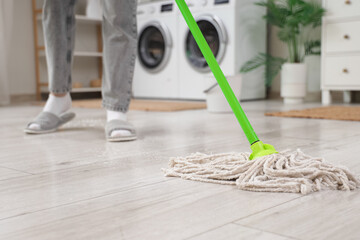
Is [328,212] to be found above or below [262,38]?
below

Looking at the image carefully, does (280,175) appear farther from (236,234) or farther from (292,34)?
(292,34)

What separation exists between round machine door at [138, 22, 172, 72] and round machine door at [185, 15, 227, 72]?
264mm

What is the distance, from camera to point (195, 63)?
3451mm

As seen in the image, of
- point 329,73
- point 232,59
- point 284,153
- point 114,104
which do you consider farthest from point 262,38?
point 284,153

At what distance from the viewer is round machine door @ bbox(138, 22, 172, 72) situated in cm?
372

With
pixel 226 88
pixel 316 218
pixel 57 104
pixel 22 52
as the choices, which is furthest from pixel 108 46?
pixel 22 52

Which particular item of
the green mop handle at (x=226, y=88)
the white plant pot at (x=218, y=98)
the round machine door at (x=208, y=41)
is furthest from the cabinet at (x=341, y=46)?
the green mop handle at (x=226, y=88)

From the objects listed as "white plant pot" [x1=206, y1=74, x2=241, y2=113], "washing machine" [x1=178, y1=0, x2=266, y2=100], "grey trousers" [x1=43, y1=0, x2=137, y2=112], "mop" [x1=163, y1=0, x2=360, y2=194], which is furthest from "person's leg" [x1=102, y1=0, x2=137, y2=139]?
"washing machine" [x1=178, y1=0, x2=266, y2=100]

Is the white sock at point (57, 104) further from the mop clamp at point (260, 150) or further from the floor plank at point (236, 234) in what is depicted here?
the floor plank at point (236, 234)

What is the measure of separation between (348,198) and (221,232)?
0.84 feet

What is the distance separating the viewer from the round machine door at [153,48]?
3717mm

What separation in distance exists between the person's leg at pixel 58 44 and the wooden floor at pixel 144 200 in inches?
12.1

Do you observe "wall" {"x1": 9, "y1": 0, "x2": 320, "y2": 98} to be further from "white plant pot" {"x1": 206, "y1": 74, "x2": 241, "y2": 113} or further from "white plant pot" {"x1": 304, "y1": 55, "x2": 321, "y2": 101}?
"white plant pot" {"x1": 206, "y1": 74, "x2": 241, "y2": 113}

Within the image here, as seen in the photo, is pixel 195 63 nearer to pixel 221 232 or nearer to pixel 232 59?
pixel 232 59
